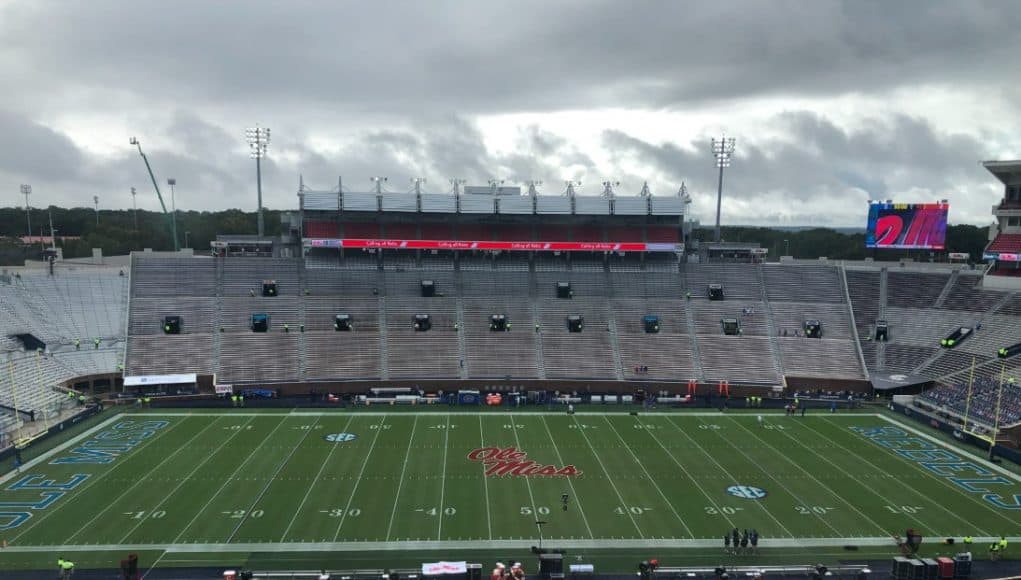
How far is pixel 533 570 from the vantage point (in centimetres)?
2150

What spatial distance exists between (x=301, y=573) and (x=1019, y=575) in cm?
2432

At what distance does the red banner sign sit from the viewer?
54.0 m

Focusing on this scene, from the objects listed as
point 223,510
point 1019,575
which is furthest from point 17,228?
point 1019,575

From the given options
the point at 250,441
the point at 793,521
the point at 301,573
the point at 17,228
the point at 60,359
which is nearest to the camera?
the point at 301,573

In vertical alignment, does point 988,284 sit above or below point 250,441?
above

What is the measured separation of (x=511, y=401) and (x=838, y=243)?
91396 mm

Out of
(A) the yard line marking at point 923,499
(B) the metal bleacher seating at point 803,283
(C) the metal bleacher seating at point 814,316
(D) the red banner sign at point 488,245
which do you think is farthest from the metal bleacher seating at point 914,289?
(A) the yard line marking at point 923,499

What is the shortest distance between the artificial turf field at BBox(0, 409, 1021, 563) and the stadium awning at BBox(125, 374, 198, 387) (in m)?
4.48

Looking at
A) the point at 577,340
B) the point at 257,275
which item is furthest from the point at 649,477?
the point at 257,275

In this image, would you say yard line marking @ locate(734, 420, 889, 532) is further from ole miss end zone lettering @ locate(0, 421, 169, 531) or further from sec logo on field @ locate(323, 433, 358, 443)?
ole miss end zone lettering @ locate(0, 421, 169, 531)

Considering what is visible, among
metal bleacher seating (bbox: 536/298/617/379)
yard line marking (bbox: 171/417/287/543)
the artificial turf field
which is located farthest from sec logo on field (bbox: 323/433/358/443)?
metal bleacher seating (bbox: 536/298/617/379)

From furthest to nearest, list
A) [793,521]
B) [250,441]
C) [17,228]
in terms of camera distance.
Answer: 1. [17,228]
2. [250,441]
3. [793,521]

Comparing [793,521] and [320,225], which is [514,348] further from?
[793,521]

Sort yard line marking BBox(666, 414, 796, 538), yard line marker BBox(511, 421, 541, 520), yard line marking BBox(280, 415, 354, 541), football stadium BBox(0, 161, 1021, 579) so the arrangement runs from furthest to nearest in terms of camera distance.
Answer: yard line marker BBox(511, 421, 541, 520), yard line marking BBox(666, 414, 796, 538), yard line marking BBox(280, 415, 354, 541), football stadium BBox(0, 161, 1021, 579)
